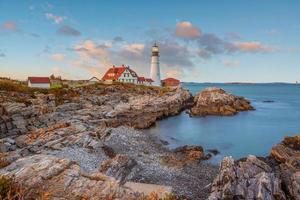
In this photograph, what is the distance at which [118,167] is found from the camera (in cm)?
1850

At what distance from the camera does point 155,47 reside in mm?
101812

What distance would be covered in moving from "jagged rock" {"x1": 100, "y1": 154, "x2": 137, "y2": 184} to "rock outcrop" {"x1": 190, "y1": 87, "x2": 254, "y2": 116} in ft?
135

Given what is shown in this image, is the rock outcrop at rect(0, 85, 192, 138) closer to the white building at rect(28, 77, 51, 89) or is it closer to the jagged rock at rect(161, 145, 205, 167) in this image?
the white building at rect(28, 77, 51, 89)

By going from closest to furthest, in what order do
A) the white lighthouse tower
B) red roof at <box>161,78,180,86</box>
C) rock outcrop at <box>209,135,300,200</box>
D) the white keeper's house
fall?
rock outcrop at <box>209,135,300,200</box> → the white keeper's house → the white lighthouse tower → red roof at <box>161,78,180,86</box>

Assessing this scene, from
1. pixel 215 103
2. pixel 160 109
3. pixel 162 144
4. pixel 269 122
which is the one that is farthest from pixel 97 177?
pixel 215 103

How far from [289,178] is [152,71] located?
87.2 metres

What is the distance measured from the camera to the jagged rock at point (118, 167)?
58.1 ft

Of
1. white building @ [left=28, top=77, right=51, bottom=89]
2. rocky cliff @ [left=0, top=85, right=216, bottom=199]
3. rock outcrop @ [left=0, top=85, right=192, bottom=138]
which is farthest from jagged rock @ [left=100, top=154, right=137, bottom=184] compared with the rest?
white building @ [left=28, top=77, right=51, bottom=89]

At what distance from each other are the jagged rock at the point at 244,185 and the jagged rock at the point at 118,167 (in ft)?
18.0

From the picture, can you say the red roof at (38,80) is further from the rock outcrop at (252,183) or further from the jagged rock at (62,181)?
the jagged rock at (62,181)

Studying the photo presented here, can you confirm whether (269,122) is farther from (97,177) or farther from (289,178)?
(97,177)

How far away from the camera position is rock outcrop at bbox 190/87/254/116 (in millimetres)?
61250

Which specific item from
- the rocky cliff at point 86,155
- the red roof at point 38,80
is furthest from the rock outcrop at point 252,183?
the red roof at point 38,80

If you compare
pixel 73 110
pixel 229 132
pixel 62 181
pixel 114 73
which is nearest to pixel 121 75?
pixel 114 73
